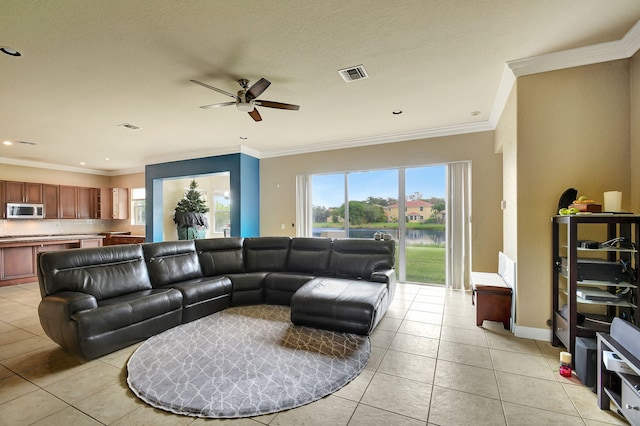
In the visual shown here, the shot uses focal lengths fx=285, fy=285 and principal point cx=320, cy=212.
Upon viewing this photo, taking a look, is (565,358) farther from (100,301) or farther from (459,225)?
(100,301)

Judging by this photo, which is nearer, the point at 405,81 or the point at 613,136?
the point at 613,136

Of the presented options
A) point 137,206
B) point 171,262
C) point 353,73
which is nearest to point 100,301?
point 171,262

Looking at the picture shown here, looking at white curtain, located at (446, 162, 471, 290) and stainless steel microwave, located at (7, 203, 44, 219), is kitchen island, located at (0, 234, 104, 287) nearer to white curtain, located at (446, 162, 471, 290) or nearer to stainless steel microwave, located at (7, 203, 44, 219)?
stainless steel microwave, located at (7, 203, 44, 219)

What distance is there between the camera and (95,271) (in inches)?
124

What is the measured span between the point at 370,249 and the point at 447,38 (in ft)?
9.10

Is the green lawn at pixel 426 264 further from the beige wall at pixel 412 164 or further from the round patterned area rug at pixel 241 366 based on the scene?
the round patterned area rug at pixel 241 366

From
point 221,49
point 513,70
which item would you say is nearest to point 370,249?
point 513,70

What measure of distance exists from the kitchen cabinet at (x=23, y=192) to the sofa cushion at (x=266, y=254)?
655 centimetres

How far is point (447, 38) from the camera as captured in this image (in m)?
2.55

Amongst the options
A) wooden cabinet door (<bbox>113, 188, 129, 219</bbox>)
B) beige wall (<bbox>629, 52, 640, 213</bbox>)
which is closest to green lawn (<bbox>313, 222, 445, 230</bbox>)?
beige wall (<bbox>629, 52, 640, 213</bbox>)

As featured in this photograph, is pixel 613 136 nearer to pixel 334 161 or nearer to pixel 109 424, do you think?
pixel 334 161

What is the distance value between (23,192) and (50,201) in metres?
0.56

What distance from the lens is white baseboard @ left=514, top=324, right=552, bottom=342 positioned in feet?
9.74

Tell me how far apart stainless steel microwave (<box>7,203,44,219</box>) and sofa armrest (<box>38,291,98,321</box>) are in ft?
20.5
